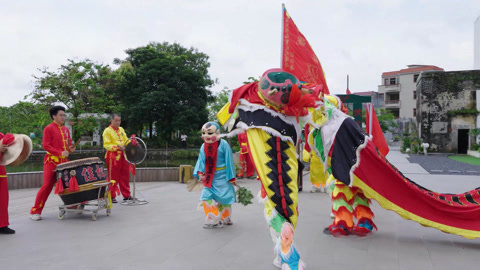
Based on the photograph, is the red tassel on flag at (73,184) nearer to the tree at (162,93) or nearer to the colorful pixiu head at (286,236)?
the colorful pixiu head at (286,236)

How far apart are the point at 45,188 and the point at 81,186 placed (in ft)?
1.81

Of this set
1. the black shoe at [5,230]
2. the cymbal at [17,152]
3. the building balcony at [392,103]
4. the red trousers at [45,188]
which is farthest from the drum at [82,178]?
the building balcony at [392,103]

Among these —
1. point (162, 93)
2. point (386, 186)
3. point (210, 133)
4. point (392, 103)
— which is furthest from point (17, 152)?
point (392, 103)

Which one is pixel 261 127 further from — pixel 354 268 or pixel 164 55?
pixel 164 55

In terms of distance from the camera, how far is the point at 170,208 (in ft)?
21.4

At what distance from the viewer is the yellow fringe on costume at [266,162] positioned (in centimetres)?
326

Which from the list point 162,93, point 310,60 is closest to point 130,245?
point 310,60

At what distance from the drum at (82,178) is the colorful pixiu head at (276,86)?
3522mm

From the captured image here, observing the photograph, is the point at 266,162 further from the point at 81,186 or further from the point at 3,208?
the point at 3,208

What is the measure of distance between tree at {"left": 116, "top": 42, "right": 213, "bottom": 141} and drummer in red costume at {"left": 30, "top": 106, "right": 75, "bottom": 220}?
19644 mm

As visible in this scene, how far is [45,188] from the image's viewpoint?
553cm

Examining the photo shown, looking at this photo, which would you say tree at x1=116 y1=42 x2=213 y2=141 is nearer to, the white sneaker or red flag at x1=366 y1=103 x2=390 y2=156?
the white sneaker

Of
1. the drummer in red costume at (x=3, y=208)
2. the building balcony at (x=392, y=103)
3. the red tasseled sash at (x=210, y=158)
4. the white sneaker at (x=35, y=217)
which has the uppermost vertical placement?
the building balcony at (x=392, y=103)

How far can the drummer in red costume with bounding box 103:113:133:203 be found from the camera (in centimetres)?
687
